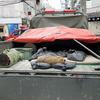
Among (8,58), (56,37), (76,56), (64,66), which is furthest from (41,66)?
(56,37)

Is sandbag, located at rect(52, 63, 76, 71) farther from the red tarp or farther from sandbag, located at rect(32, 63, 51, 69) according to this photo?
the red tarp

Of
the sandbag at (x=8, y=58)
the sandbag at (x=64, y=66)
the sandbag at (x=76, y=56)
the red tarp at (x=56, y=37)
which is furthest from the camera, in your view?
the red tarp at (x=56, y=37)

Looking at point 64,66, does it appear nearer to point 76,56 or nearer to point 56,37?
point 76,56

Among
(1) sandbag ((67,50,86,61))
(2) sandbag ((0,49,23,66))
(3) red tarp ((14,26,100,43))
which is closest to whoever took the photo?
(2) sandbag ((0,49,23,66))

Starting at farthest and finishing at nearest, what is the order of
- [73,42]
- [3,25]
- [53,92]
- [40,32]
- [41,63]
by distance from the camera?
[3,25] < [40,32] < [73,42] < [41,63] < [53,92]

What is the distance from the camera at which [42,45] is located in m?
5.63

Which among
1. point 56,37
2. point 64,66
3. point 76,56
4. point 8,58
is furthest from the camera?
point 56,37

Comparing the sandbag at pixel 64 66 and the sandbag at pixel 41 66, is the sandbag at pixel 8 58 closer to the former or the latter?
the sandbag at pixel 41 66

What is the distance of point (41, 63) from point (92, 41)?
1712 millimetres

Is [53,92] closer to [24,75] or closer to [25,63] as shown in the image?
[24,75]

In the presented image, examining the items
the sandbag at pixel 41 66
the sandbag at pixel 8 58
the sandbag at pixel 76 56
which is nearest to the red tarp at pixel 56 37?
the sandbag at pixel 76 56

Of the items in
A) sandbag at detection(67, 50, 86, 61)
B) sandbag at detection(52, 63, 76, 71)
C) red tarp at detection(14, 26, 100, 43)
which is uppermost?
red tarp at detection(14, 26, 100, 43)

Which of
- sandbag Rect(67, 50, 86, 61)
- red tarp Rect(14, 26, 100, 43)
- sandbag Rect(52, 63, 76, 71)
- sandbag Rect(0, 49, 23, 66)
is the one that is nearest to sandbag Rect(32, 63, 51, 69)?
sandbag Rect(52, 63, 76, 71)

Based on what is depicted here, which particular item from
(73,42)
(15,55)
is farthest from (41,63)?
(73,42)
